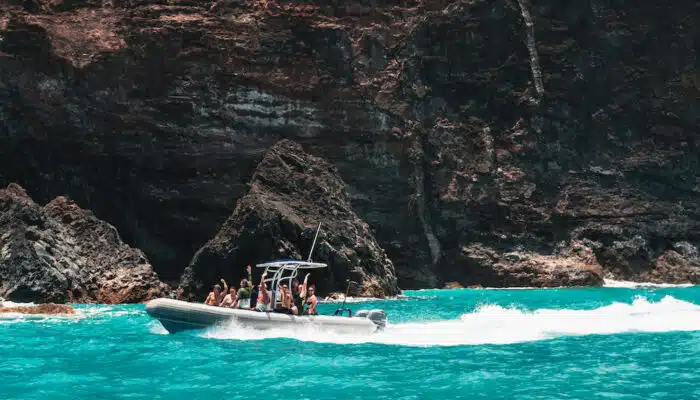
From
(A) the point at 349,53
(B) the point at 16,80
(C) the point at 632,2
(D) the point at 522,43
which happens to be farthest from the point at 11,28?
(C) the point at 632,2

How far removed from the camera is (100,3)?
6525 cm

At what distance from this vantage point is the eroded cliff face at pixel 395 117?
60.0m

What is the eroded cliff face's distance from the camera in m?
60.0

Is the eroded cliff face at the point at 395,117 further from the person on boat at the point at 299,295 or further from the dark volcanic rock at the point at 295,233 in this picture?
the person on boat at the point at 299,295

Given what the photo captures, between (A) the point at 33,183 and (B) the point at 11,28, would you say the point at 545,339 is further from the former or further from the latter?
(B) the point at 11,28

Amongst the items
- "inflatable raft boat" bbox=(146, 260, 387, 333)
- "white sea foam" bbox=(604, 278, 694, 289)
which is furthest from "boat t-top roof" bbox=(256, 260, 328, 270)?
"white sea foam" bbox=(604, 278, 694, 289)

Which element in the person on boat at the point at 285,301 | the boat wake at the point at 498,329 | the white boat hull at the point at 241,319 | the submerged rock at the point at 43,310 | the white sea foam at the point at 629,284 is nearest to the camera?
the boat wake at the point at 498,329

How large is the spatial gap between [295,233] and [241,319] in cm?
2073

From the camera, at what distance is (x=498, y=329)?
25.5m

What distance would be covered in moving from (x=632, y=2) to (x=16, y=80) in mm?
54466

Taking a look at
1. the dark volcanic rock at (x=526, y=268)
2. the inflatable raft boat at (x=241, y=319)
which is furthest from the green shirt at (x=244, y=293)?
the dark volcanic rock at (x=526, y=268)

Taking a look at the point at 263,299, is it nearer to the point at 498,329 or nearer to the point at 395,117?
the point at 498,329

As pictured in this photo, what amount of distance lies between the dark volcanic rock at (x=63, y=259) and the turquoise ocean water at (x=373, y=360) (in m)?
9.63

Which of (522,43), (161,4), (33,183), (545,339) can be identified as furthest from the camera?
(522,43)
